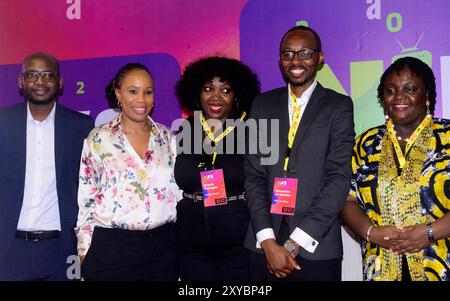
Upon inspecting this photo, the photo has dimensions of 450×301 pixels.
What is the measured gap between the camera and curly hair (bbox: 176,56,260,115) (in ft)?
11.5

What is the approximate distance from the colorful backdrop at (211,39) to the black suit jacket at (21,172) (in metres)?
0.98

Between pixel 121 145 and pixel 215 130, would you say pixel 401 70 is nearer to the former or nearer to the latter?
pixel 215 130

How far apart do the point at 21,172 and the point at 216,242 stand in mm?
1408

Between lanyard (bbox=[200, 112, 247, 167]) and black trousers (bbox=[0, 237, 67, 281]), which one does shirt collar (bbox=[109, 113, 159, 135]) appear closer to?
lanyard (bbox=[200, 112, 247, 167])

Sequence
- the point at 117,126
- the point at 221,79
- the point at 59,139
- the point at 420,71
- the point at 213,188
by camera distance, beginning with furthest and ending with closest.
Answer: the point at 59,139, the point at 221,79, the point at 117,126, the point at 213,188, the point at 420,71

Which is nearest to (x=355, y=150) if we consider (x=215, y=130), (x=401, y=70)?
(x=401, y=70)

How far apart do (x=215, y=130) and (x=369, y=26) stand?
1.45 metres

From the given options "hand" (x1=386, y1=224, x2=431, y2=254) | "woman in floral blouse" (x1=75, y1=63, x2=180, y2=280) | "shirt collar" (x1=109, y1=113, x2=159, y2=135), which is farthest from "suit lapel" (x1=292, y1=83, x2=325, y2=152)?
"shirt collar" (x1=109, y1=113, x2=159, y2=135)

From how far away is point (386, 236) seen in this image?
9.18 ft

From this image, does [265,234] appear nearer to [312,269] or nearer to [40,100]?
[312,269]

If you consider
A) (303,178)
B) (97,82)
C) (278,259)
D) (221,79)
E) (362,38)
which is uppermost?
(362,38)

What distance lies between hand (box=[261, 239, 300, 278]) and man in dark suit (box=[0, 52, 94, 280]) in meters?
1.41

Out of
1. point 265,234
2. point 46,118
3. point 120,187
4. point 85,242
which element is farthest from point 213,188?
point 46,118

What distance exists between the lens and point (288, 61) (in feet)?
10.1
